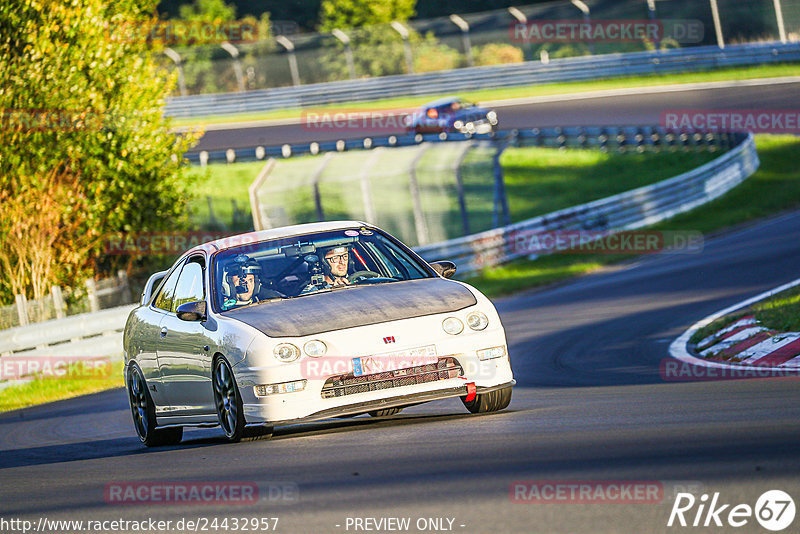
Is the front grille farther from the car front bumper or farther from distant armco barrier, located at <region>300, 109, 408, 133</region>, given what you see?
distant armco barrier, located at <region>300, 109, 408, 133</region>

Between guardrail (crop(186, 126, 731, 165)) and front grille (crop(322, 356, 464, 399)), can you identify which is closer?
front grille (crop(322, 356, 464, 399))

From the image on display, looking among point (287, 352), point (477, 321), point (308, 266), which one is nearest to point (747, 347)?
point (477, 321)

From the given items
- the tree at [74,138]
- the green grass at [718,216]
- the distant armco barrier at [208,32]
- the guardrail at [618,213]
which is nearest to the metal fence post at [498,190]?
the guardrail at [618,213]

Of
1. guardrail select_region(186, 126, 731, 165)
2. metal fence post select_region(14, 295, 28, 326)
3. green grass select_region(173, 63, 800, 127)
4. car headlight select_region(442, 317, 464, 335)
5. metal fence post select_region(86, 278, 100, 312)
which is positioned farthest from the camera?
green grass select_region(173, 63, 800, 127)

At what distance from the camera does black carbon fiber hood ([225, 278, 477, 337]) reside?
7.87 m

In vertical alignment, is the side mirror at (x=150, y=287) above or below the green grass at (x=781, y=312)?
above

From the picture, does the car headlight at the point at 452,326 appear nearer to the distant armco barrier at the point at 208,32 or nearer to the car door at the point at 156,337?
the car door at the point at 156,337

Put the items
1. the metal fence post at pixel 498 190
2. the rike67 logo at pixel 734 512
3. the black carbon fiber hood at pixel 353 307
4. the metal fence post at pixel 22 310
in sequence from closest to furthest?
the rike67 logo at pixel 734 512 < the black carbon fiber hood at pixel 353 307 < the metal fence post at pixel 22 310 < the metal fence post at pixel 498 190

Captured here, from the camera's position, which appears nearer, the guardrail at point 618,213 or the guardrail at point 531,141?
the guardrail at point 618,213

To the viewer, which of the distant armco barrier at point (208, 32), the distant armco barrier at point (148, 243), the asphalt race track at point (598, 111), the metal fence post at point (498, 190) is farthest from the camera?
the distant armco barrier at point (208, 32)

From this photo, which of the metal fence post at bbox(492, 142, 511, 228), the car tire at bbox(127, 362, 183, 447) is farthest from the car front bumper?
the metal fence post at bbox(492, 142, 511, 228)

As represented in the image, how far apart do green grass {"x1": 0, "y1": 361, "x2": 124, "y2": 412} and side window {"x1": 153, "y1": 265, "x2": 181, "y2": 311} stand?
632 centimetres

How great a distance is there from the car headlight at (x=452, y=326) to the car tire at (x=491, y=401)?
59cm

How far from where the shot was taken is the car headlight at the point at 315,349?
777 centimetres
